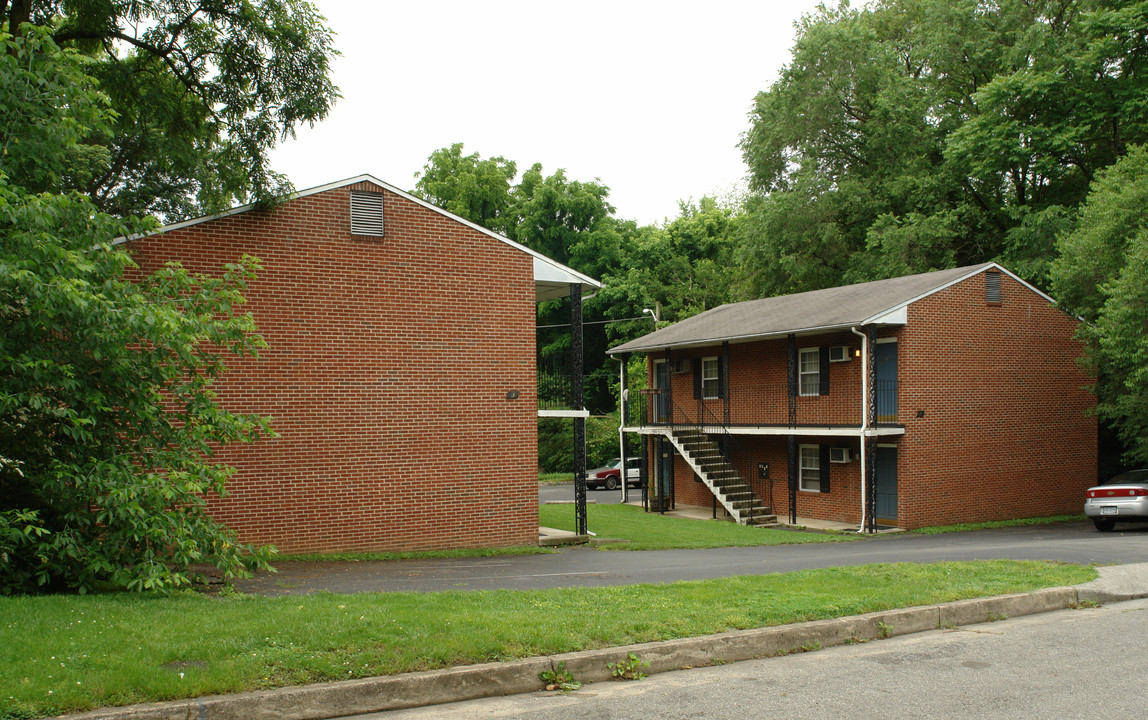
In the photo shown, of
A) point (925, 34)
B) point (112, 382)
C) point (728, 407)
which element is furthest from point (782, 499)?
point (925, 34)

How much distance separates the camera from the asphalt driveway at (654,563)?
37.4ft

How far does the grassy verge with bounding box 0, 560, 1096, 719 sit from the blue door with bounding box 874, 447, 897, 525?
40.4ft

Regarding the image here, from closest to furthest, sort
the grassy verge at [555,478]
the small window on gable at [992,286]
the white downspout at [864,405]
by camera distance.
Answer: the white downspout at [864,405] → the small window on gable at [992,286] → the grassy verge at [555,478]

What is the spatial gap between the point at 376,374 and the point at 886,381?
13374 mm

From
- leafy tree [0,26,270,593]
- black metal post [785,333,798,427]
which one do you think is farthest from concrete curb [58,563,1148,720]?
black metal post [785,333,798,427]

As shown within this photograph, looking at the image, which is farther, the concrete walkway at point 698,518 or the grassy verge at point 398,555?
the concrete walkway at point 698,518

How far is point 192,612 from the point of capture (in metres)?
7.85

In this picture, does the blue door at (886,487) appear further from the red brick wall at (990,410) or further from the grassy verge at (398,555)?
A: the grassy verge at (398,555)

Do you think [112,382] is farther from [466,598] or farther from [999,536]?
[999,536]

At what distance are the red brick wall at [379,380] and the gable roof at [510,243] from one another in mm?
121

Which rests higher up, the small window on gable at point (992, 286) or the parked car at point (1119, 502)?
the small window on gable at point (992, 286)

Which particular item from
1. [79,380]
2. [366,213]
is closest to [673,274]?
[366,213]

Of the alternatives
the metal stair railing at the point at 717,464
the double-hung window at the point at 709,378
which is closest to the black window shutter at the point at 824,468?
the metal stair railing at the point at 717,464

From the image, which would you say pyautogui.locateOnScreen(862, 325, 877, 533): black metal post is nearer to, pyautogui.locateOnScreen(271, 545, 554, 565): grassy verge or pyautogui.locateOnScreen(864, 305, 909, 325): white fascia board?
pyautogui.locateOnScreen(864, 305, 909, 325): white fascia board
